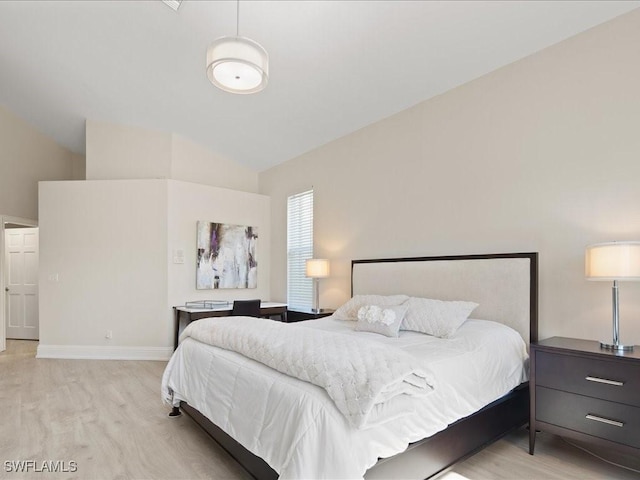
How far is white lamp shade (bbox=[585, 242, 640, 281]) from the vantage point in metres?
2.21

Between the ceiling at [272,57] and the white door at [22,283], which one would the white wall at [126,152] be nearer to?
the ceiling at [272,57]

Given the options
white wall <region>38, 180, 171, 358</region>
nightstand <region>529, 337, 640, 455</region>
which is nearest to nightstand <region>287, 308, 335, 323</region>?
white wall <region>38, 180, 171, 358</region>

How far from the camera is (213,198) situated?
5.66 meters

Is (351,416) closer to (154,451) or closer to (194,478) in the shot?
(194,478)

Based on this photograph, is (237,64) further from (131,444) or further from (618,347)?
(618,347)

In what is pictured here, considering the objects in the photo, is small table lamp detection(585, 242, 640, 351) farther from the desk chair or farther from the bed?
the desk chair

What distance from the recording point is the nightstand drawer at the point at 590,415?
2.10 meters

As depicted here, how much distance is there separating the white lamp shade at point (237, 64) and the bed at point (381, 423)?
1700 millimetres

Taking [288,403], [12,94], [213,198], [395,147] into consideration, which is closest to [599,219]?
[395,147]

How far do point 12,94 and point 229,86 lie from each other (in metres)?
4.92

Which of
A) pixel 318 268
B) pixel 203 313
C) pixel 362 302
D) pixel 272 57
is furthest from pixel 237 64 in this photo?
pixel 203 313

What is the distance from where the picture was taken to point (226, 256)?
5699mm

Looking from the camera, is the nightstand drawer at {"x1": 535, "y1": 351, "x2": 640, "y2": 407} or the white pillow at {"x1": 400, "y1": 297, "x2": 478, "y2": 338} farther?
the white pillow at {"x1": 400, "y1": 297, "x2": 478, "y2": 338}

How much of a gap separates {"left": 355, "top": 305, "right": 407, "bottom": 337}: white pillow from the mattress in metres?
0.08
